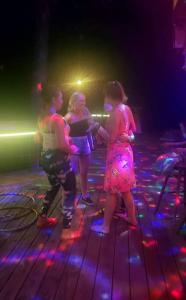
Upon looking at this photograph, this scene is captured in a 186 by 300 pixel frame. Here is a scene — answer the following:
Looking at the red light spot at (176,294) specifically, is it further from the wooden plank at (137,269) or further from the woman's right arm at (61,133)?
the woman's right arm at (61,133)

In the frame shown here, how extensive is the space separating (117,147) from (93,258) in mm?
1271

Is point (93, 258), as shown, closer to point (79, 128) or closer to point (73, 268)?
point (73, 268)

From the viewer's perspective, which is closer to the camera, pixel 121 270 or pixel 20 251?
pixel 121 270

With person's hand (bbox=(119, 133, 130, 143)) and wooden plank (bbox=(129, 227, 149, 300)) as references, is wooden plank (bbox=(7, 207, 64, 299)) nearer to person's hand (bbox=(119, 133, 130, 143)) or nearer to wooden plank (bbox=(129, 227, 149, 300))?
wooden plank (bbox=(129, 227, 149, 300))

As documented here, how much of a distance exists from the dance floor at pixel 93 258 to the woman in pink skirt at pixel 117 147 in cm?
46

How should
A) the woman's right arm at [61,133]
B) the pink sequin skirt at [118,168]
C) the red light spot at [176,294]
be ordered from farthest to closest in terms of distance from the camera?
the pink sequin skirt at [118,168]
the woman's right arm at [61,133]
the red light spot at [176,294]

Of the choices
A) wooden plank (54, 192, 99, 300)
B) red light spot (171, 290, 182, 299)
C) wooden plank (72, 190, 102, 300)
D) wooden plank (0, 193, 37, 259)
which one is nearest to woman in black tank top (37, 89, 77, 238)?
wooden plank (54, 192, 99, 300)

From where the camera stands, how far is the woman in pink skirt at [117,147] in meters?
3.69

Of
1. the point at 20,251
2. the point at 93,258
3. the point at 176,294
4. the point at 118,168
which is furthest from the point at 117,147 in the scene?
the point at 176,294

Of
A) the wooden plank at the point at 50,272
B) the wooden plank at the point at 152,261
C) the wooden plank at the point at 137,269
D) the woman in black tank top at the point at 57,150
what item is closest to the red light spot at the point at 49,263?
the wooden plank at the point at 50,272

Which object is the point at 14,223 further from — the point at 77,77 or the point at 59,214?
the point at 77,77

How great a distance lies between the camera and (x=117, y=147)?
3746 millimetres

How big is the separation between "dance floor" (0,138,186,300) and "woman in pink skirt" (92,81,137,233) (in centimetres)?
46

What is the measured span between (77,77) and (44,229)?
11.3m
